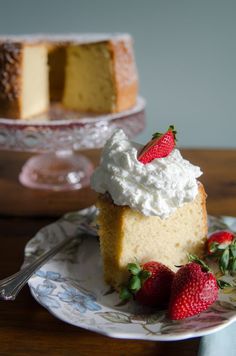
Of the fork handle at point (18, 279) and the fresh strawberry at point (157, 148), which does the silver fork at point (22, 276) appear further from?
the fresh strawberry at point (157, 148)

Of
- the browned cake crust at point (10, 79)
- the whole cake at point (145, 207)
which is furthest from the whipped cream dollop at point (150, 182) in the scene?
the browned cake crust at point (10, 79)

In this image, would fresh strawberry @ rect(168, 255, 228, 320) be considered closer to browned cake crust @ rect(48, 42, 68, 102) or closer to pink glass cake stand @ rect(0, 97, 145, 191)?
pink glass cake stand @ rect(0, 97, 145, 191)

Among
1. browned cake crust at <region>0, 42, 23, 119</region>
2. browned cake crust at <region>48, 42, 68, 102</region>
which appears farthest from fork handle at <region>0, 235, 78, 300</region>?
browned cake crust at <region>48, 42, 68, 102</region>

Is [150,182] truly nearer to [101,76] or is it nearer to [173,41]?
[101,76]

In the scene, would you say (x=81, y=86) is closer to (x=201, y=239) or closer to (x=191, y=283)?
(x=201, y=239)

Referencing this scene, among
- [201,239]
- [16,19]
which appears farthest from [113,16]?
[201,239]

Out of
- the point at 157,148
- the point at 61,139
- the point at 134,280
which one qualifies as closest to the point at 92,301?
the point at 134,280
